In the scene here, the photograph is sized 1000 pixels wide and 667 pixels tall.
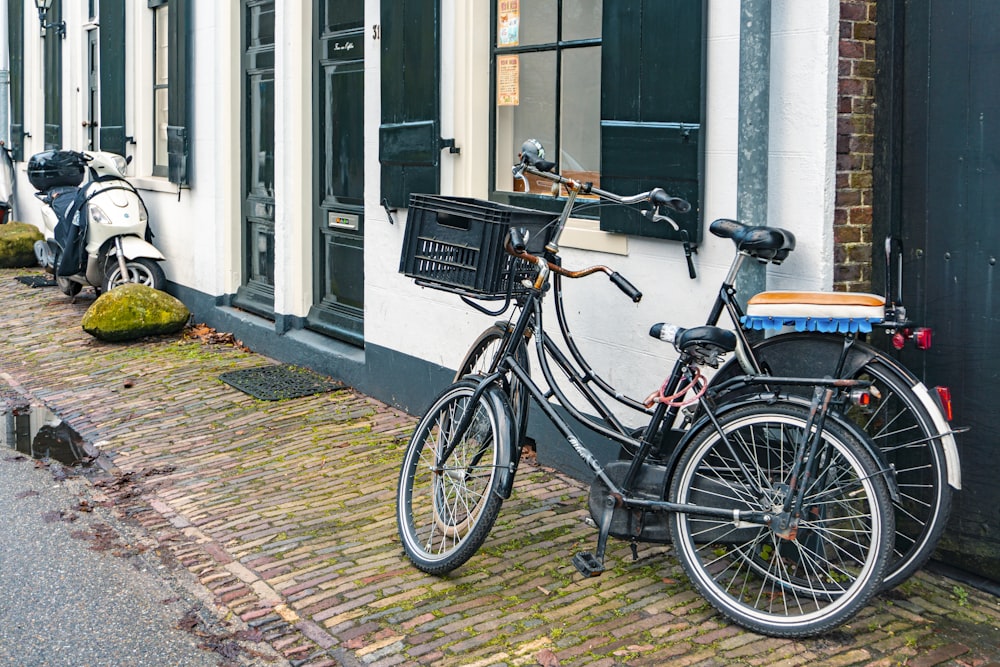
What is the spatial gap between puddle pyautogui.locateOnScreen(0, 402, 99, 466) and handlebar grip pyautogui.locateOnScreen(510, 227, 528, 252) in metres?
3.31

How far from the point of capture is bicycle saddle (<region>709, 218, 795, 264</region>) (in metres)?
4.38

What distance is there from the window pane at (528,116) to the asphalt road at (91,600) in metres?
2.81

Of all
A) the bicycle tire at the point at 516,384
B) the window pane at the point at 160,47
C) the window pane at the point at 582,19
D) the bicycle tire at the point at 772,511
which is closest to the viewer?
the bicycle tire at the point at 772,511

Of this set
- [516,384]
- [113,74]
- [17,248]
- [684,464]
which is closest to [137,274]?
[113,74]

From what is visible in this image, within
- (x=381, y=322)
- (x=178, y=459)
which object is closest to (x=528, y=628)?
(x=178, y=459)

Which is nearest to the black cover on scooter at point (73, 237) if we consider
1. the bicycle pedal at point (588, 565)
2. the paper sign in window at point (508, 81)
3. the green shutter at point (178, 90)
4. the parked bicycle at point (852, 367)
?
the green shutter at point (178, 90)

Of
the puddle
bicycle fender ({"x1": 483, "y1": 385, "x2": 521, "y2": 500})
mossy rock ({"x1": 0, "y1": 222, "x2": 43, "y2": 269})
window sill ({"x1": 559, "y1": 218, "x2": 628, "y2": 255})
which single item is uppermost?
window sill ({"x1": 559, "y1": 218, "x2": 628, "y2": 255})

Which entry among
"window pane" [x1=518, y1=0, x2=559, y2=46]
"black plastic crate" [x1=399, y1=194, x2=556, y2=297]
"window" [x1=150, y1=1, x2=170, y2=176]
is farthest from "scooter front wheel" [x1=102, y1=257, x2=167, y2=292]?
"black plastic crate" [x1=399, y1=194, x2=556, y2=297]

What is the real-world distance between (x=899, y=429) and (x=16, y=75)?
636 inches

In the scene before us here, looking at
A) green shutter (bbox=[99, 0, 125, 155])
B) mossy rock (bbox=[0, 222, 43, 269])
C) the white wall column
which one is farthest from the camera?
mossy rock (bbox=[0, 222, 43, 269])

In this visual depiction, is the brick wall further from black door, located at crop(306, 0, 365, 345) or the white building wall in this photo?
black door, located at crop(306, 0, 365, 345)

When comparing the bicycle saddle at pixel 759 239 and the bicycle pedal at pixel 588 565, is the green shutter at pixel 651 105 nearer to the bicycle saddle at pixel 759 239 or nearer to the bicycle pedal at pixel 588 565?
the bicycle saddle at pixel 759 239

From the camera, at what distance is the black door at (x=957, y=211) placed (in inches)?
178

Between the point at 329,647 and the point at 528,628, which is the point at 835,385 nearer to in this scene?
the point at 528,628
